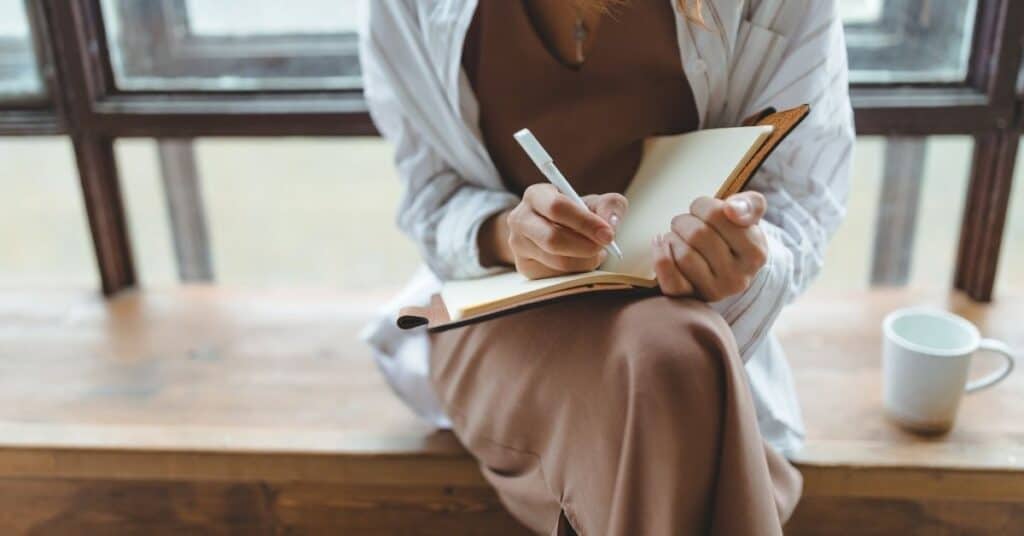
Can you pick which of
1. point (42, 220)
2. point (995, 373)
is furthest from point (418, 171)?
point (42, 220)

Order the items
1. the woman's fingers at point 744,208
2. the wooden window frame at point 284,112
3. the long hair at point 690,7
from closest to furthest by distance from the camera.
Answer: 1. the woman's fingers at point 744,208
2. the long hair at point 690,7
3. the wooden window frame at point 284,112

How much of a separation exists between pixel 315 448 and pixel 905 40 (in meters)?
0.89

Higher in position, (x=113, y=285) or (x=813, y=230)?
(x=813, y=230)

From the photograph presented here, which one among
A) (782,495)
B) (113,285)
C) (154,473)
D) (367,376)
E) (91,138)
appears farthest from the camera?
(113,285)

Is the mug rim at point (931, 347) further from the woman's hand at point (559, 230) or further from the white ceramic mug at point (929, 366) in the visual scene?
the woman's hand at point (559, 230)

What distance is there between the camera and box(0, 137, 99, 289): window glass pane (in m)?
1.48

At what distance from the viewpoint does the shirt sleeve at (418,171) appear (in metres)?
0.94

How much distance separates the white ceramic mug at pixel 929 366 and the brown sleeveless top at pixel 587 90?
0.34m

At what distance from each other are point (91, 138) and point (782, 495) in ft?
3.31

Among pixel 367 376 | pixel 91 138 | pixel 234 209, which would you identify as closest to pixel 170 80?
pixel 91 138

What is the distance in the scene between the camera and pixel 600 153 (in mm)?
955

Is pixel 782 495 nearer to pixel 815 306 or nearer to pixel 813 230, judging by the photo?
pixel 813 230

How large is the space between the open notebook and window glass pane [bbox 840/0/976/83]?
0.46 metres

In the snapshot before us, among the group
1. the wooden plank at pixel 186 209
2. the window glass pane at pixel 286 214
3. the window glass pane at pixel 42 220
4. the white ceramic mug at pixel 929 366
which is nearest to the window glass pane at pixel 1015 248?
the white ceramic mug at pixel 929 366
